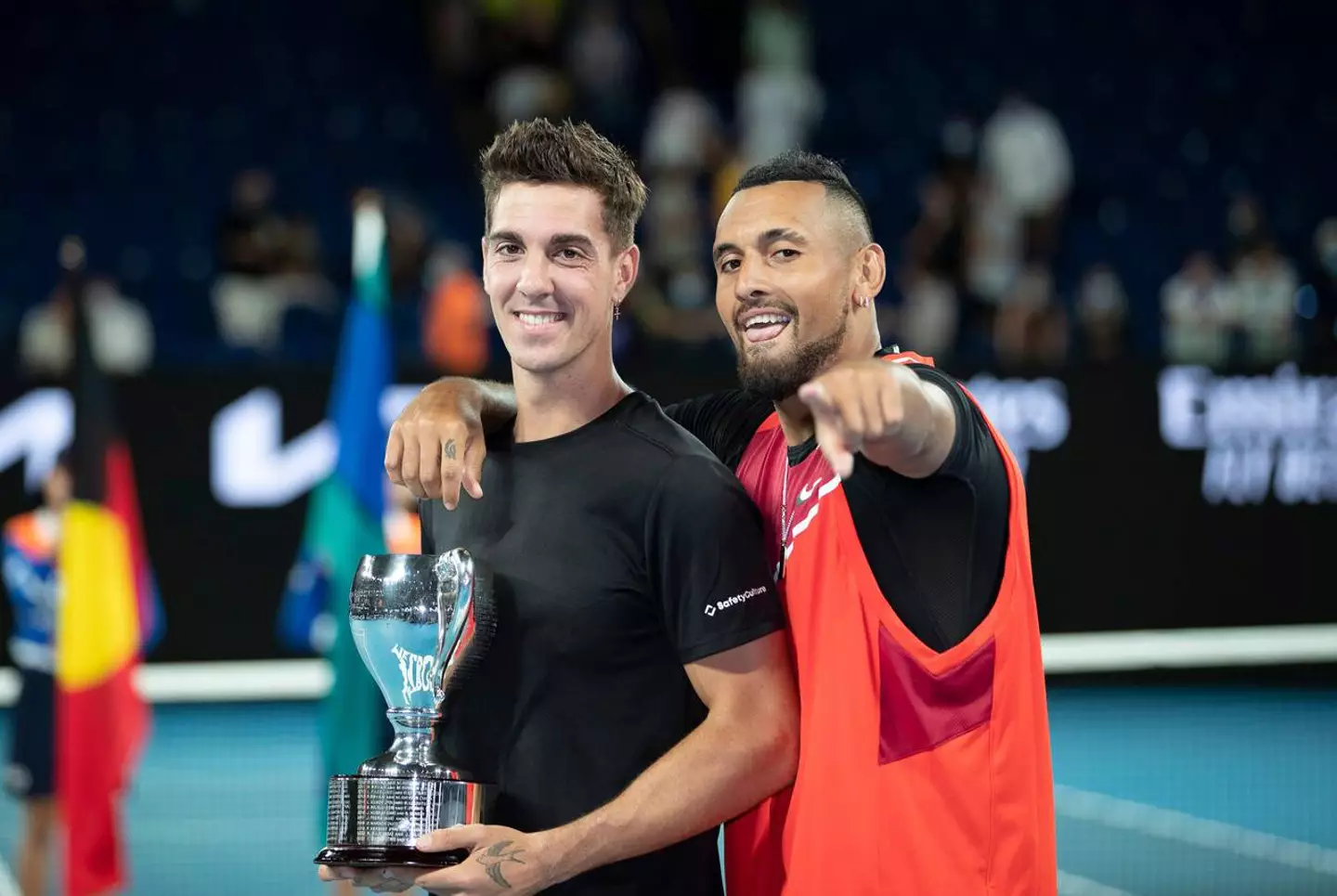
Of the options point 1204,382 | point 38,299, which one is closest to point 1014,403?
point 1204,382

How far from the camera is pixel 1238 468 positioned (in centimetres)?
1198

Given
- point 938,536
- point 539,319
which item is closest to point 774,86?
point 539,319

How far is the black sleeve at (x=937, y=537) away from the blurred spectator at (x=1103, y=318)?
35.6ft

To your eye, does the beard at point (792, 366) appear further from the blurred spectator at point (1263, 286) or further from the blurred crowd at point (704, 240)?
the blurred spectator at point (1263, 286)

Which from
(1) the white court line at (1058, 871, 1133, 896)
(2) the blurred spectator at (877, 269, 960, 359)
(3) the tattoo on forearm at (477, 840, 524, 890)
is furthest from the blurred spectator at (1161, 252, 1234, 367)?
(3) the tattoo on forearm at (477, 840, 524, 890)

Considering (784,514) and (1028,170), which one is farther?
(1028,170)

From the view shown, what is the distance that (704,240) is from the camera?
14.2 metres

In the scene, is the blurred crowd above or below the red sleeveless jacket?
above

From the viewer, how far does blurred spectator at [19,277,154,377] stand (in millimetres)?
12094

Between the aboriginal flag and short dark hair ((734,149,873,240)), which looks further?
the aboriginal flag

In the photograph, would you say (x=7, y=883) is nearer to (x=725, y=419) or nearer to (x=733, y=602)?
(x=725, y=419)

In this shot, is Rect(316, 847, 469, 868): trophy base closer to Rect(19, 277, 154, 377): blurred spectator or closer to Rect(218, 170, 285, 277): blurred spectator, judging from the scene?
Rect(19, 277, 154, 377): blurred spectator

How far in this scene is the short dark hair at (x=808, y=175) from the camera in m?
3.53

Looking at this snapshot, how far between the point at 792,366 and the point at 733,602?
0.60m
